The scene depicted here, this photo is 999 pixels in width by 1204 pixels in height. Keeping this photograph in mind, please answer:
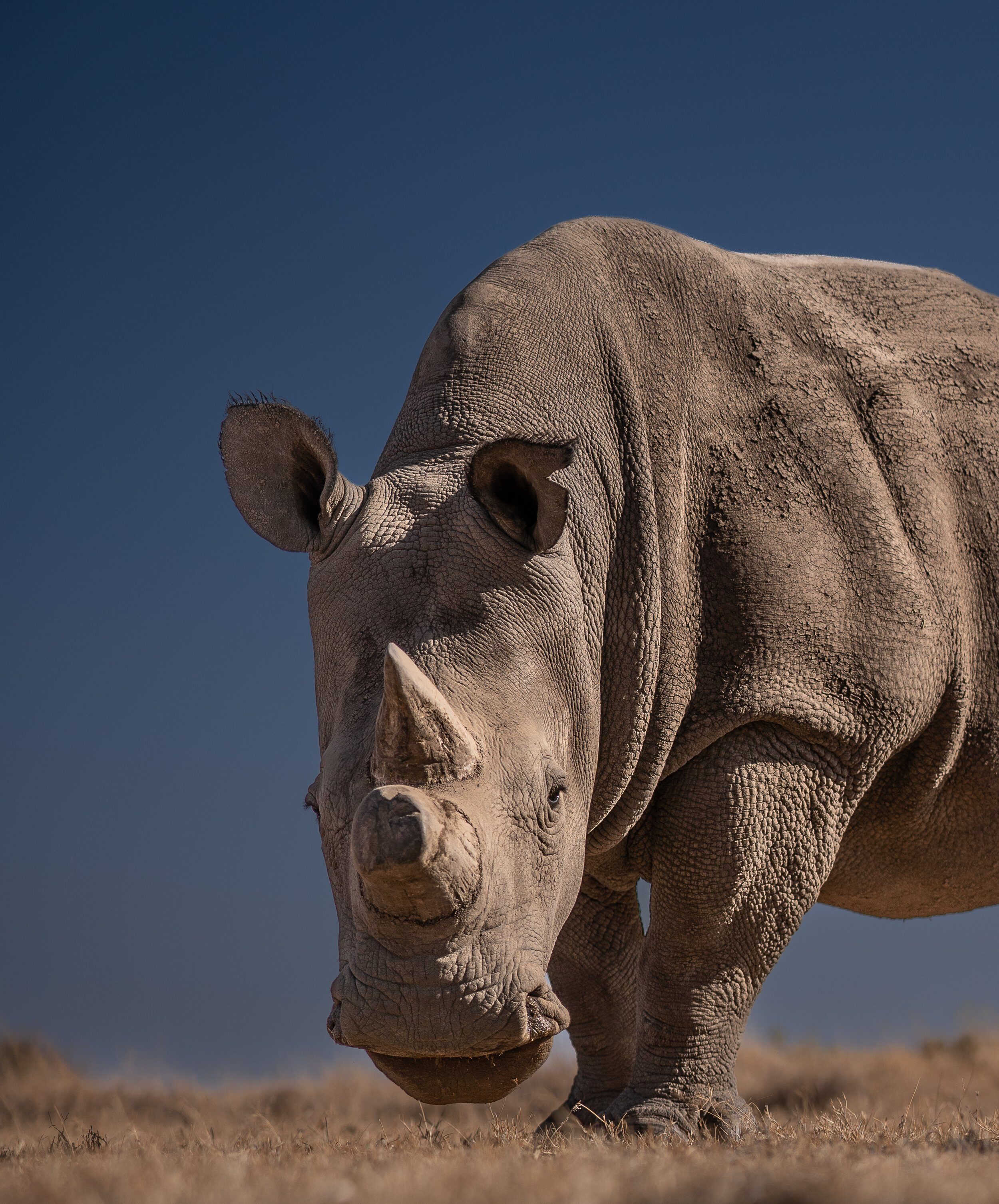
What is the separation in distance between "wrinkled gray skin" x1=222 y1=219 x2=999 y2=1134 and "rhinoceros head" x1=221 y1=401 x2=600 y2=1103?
0.01 m

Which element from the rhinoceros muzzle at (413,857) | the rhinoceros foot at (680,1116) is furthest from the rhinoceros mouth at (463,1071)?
the rhinoceros foot at (680,1116)

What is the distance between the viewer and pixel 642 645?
457cm

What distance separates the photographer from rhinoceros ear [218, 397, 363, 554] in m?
4.35

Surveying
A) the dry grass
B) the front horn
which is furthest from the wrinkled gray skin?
the dry grass

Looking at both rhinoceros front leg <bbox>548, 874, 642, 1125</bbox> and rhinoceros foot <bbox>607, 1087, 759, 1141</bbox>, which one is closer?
rhinoceros foot <bbox>607, 1087, 759, 1141</bbox>

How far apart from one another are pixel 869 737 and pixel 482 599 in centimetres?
174

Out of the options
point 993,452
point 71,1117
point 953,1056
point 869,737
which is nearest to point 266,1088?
point 71,1117

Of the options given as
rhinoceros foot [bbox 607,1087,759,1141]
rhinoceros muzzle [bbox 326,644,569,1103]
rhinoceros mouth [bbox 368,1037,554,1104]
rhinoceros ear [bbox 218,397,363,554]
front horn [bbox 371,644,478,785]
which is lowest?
rhinoceros foot [bbox 607,1087,759,1141]

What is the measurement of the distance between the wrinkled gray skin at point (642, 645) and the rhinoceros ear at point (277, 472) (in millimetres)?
13

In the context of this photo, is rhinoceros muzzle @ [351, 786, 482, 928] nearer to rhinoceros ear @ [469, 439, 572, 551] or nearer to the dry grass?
the dry grass

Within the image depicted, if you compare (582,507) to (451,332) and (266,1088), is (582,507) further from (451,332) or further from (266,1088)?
(266,1088)

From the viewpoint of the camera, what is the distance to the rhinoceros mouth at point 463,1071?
11.6 feet

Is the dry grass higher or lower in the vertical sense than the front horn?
lower

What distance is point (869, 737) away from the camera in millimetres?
4859
